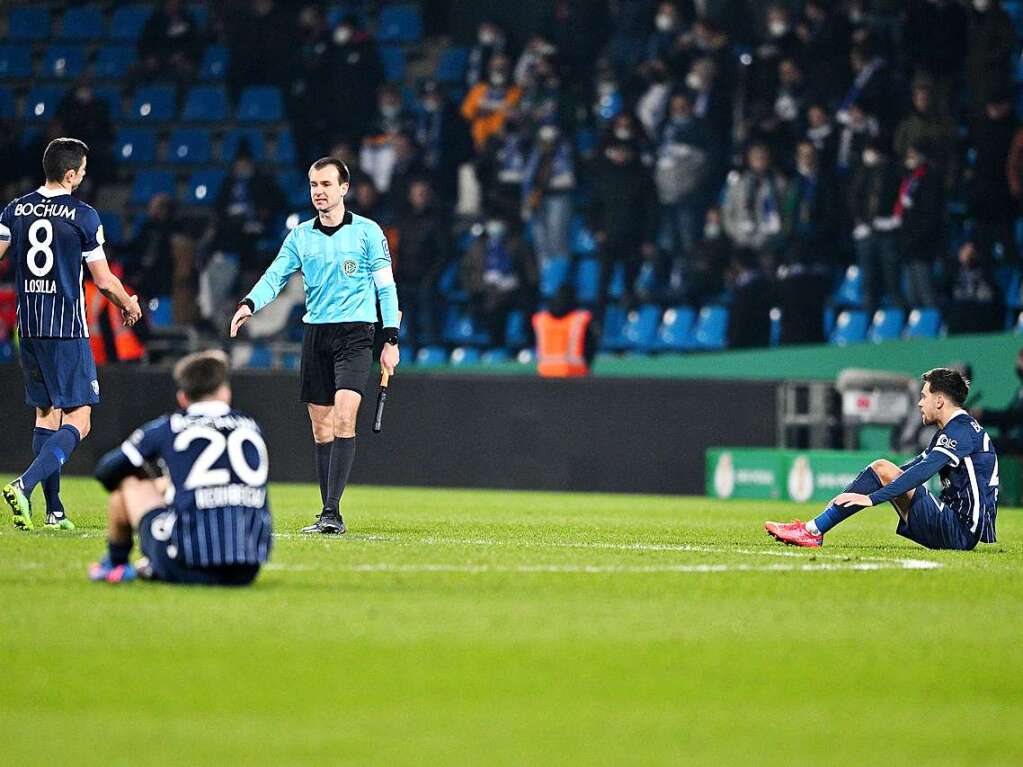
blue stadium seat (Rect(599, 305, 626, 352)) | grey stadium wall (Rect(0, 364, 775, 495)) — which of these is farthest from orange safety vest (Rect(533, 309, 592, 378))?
blue stadium seat (Rect(599, 305, 626, 352))

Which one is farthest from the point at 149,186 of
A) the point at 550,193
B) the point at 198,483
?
the point at 198,483

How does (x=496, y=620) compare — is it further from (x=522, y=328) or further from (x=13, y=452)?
(x=522, y=328)

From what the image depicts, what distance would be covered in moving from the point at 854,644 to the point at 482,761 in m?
2.30

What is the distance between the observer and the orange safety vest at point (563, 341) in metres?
19.5

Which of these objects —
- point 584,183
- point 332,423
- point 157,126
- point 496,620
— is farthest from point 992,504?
point 157,126

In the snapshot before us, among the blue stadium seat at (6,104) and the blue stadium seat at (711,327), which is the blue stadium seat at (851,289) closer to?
the blue stadium seat at (711,327)

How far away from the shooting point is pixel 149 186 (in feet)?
84.5

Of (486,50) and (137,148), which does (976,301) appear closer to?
(486,50)

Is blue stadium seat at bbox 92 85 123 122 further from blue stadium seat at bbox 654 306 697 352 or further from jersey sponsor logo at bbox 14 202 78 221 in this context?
jersey sponsor logo at bbox 14 202 78 221

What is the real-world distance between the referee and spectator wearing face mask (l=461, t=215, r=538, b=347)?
1055 cm

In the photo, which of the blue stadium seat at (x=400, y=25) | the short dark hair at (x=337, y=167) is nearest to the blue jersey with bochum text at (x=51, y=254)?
the short dark hair at (x=337, y=167)

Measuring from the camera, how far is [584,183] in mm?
22781

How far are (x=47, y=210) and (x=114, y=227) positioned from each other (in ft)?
50.5

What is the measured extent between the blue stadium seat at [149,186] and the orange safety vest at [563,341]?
7.97 m
